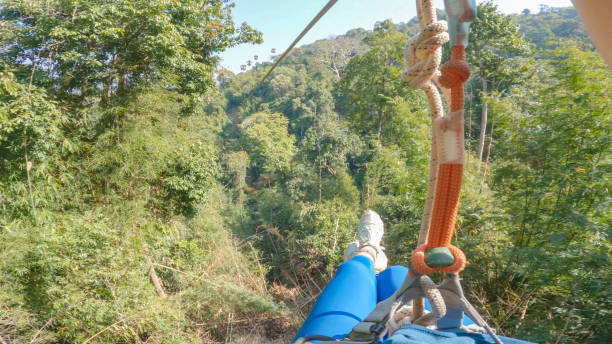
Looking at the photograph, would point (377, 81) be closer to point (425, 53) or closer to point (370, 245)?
point (370, 245)

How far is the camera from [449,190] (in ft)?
1.76

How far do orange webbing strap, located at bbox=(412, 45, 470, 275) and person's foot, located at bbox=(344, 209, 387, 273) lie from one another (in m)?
1.14

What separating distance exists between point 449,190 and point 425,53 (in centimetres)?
27

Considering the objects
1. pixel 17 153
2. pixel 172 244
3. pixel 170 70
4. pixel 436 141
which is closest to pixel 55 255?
pixel 17 153

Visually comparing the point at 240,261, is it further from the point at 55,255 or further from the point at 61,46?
the point at 61,46

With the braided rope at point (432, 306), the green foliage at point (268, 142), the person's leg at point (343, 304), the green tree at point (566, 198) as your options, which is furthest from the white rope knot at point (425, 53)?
the green foliage at point (268, 142)

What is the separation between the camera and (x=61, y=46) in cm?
403

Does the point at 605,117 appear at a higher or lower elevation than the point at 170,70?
lower

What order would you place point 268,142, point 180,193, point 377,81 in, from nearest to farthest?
point 180,193 < point 377,81 < point 268,142

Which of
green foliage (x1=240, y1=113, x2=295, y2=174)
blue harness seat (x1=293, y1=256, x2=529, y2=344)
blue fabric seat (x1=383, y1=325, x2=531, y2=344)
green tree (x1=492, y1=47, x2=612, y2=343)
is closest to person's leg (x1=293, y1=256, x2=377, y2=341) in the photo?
blue harness seat (x1=293, y1=256, x2=529, y2=344)

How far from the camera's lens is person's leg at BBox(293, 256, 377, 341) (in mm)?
970

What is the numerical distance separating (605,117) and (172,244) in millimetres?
6001

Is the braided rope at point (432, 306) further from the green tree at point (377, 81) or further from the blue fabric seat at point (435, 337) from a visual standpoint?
the green tree at point (377, 81)

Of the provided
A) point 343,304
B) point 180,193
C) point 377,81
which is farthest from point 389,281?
point 377,81
